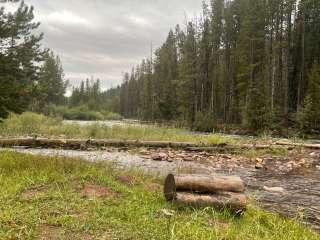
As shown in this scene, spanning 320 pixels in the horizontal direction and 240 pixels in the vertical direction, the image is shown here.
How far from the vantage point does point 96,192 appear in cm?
709

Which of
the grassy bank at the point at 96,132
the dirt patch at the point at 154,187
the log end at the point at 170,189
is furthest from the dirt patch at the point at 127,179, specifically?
the grassy bank at the point at 96,132

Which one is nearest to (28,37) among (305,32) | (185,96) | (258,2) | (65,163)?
(185,96)

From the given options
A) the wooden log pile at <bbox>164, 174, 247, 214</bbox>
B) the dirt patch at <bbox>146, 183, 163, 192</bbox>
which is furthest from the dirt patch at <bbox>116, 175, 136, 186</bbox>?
the wooden log pile at <bbox>164, 174, 247, 214</bbox>

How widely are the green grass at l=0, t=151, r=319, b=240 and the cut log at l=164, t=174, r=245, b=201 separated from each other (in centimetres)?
29

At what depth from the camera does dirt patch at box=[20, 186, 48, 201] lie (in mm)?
6482

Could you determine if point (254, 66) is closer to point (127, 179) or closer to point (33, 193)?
point (127, 179)

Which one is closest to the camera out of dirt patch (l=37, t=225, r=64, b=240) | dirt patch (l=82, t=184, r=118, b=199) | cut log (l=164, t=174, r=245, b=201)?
dirt patch (l=37, t=225, r=64, b=240)

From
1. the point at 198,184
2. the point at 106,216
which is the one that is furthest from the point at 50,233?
the point at 198,184

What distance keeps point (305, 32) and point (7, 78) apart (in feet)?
130

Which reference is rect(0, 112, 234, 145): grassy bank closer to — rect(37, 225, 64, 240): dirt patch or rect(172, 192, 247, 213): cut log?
rect(172, 192, 247, 213): cut log

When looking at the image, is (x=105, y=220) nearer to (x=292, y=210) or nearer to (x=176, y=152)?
(x=292, y=210)

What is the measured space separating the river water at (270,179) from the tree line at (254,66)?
19117mm

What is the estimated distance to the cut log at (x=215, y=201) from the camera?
6.41 m

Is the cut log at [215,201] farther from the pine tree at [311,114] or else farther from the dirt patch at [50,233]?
the pine tree at [311,114]
